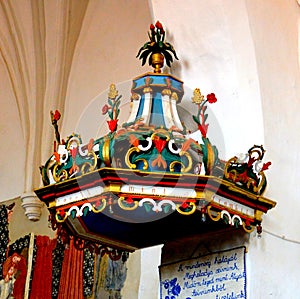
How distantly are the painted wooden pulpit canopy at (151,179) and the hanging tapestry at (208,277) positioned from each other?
0.71 ft

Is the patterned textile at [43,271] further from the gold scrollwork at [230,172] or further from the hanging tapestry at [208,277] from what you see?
the gold scrollwork at [230,172]

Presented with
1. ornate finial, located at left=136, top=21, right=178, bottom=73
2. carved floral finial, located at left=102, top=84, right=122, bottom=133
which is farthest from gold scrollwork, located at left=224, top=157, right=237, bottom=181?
ornate finial, located at left=136, top=21, right=178, bottom=73

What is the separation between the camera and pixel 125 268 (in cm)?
792

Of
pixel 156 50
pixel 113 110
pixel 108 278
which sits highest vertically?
pixel 156 50

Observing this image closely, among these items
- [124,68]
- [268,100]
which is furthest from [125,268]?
[268,100]

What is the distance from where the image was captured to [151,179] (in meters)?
4.18

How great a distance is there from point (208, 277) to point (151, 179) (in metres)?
1.16

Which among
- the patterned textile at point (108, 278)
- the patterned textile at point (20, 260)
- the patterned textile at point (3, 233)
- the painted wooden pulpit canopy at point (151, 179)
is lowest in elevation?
the painted wooden pulpit canopy at point (151, 179)

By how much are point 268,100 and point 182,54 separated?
85cm

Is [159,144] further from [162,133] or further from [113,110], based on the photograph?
[113,110]

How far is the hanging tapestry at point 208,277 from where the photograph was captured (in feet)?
15.8

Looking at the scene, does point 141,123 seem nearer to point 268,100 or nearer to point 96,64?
point 268,100

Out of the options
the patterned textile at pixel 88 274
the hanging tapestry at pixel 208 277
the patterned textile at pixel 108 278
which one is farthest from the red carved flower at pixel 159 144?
the patterned textile at pixel 88 274

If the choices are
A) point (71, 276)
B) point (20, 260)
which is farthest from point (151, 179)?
point (20, 260)
